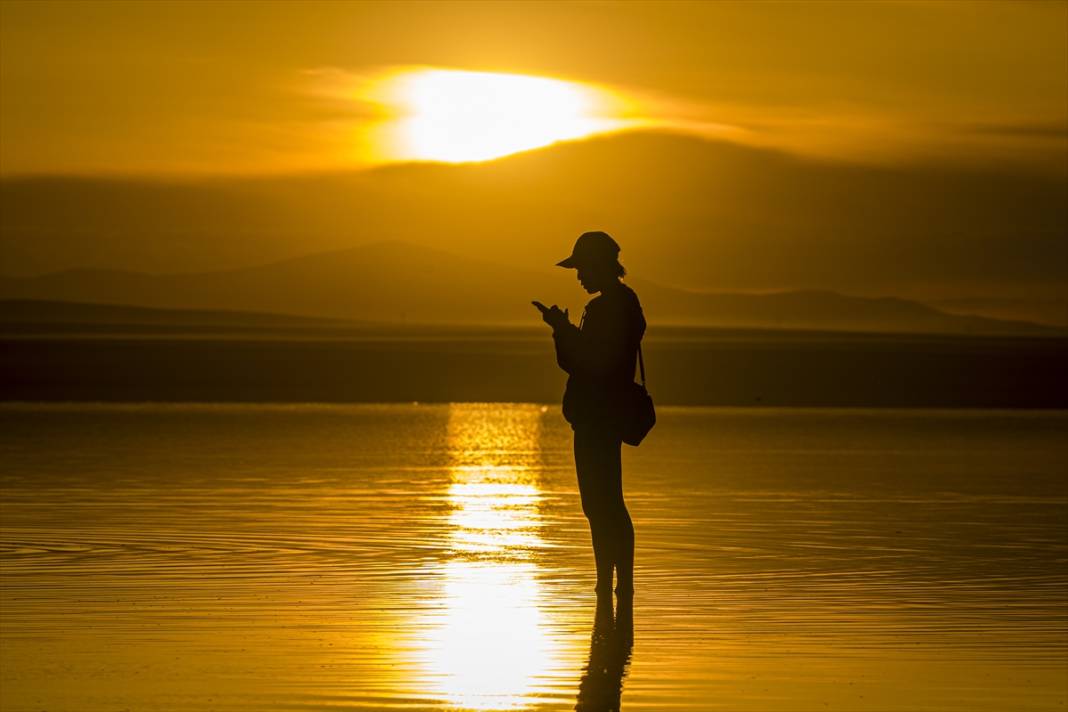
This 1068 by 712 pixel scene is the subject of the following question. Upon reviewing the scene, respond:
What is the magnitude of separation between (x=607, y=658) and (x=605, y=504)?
1525 mm

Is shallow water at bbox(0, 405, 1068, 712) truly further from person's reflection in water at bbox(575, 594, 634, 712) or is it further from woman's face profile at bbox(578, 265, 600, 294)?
woman's face profile at bbox(578, 265, 600, 294)

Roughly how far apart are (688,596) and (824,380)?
39.3 meters

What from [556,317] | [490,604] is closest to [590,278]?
[556,317]

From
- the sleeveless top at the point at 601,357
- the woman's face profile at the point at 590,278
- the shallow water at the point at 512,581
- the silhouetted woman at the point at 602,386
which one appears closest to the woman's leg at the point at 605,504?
the silhouetted woman at the point at 602,386

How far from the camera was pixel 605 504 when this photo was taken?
421 inches

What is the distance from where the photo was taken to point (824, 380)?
50.2m

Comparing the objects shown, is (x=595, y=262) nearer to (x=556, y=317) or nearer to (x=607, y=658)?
(x=556, y=317)

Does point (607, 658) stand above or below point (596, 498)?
below

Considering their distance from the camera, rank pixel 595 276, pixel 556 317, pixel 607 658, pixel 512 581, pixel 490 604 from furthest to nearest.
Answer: pixel 512 581, pixel 490 604, pixel 595 276, pixel 556 317, pixel 607 658

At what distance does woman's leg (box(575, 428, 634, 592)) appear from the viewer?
35.0ft

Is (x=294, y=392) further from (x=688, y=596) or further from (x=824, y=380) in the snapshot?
(x=688, y=596)

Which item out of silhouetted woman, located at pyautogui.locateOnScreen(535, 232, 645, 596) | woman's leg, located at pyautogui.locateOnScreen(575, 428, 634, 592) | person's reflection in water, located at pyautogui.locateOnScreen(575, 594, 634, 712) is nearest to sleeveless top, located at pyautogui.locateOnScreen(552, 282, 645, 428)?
silhouetted woman, located at pyautogui.locateOnScreen(535, 232, 645, 596)

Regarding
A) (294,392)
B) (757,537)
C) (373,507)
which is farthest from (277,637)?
(294,392)

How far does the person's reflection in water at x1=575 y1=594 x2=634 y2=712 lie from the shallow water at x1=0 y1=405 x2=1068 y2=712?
0.09ft
